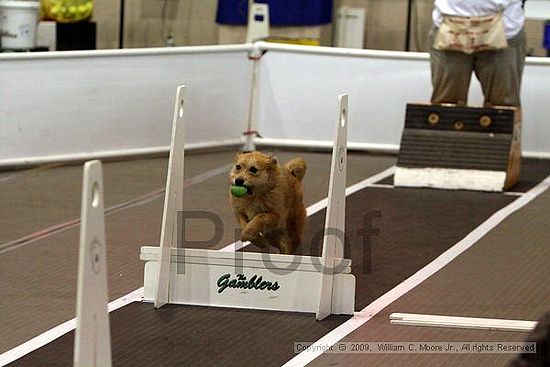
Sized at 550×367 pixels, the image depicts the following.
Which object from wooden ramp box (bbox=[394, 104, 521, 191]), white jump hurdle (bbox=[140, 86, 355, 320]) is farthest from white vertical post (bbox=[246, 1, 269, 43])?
white jump hurdle (bbox=[140, 86, 355, 320])

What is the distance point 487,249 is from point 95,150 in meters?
3.65

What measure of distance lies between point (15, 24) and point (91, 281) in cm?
792

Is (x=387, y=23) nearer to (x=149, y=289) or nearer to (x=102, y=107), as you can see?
(x=102, y=107)

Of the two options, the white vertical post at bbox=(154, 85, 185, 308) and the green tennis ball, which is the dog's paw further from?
the white vertical post at bbox=(154, 85, 185, 308)

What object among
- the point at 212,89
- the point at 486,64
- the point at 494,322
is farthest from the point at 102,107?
the point at 494,322

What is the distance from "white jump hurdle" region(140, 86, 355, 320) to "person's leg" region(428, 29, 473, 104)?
3.55 m

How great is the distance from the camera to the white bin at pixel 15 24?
1114 cm

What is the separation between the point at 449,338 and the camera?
5.30 metres

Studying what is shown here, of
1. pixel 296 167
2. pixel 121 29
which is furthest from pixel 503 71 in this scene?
pixel 121 29

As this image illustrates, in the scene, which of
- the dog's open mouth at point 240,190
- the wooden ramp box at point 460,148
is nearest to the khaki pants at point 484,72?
the wooden ramp box at point 460,148

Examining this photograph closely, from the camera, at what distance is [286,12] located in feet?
44.2

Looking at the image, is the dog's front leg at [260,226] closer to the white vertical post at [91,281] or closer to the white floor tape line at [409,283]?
the white floor tape line at [409,283]

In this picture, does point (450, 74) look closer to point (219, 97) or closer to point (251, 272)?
point (219, 97)

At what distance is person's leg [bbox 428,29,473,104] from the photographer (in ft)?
29.6
